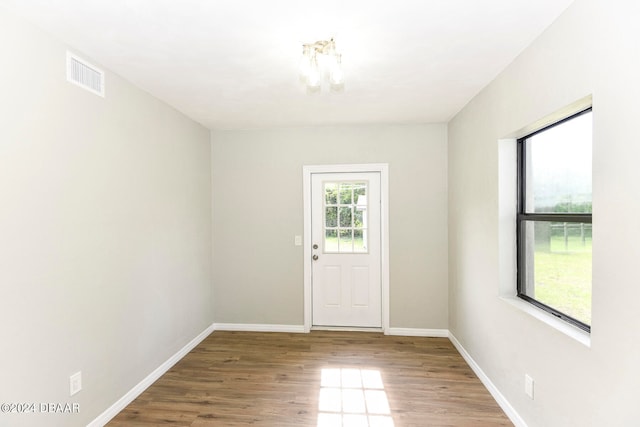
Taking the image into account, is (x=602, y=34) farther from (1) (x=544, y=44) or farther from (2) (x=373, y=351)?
(2) (x=373, y=351)

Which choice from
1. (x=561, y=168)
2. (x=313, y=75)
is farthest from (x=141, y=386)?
(x=561, y=168)

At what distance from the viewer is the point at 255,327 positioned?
4.16 metres

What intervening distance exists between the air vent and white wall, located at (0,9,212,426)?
5 cm

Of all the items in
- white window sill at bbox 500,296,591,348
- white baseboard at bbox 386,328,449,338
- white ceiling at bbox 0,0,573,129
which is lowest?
white baseboard at bbox 386,328,449,338

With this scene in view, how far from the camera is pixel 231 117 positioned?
12.0 ft

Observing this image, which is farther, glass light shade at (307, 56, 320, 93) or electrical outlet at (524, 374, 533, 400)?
electrical outlet at (524, 374, 533, 400)

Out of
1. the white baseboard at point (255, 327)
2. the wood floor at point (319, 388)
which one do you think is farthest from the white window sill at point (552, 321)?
the white baseboard at point (255, 327)

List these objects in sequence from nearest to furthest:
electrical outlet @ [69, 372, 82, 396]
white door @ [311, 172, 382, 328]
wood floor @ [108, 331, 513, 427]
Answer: electrical outlet @ [69, 372, 82, 396] < wood floor @ [108, 331, 513, 427] < white door @ [311, 172, 382, 328]

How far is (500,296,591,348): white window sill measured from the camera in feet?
5.66

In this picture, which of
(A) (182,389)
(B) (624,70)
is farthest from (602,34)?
(A) (182,389)

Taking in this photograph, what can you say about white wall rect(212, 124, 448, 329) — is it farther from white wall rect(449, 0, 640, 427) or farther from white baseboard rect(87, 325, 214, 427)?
white wall rect(449, 0, 640, 427)

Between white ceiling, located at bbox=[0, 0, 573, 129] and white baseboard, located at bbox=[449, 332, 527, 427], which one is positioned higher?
white ceiling, located at bbox=[0, 0, 573, 129]

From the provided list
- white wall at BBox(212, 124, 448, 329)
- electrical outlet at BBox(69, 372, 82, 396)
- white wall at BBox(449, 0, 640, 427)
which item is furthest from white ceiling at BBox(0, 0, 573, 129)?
electrical outlet at BBox(69, 372, 82, 396)

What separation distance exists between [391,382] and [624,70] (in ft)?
8.39
